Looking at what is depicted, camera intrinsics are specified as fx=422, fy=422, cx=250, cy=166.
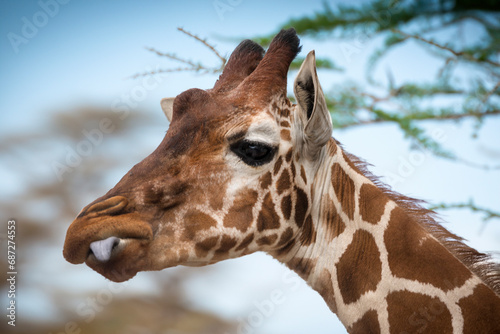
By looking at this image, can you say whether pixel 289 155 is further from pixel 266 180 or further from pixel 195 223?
pixel 195 223

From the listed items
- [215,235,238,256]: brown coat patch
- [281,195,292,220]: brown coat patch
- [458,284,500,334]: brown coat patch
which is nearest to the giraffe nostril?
[215,235,238,256]: brown coat patch

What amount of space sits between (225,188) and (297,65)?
2.32 m

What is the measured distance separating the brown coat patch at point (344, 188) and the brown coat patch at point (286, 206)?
1.26 ft

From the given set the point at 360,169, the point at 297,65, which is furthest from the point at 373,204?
the point at 297,65

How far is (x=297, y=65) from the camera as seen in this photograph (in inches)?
176

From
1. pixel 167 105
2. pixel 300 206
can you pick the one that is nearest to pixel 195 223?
pixel 300 206

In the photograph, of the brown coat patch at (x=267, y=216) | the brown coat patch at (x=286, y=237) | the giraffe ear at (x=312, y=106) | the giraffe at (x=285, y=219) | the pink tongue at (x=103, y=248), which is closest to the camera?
the pink tongue at (x=103, y=248)

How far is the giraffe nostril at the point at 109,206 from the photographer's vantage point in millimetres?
2352

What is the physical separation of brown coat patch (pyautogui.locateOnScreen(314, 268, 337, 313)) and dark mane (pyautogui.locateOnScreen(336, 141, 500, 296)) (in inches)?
28.3

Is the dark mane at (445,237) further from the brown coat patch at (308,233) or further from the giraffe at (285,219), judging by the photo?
the brown coat patch at (308,233)

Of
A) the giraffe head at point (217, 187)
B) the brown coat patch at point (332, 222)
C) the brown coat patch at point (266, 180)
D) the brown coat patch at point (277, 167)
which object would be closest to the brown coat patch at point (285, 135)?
the giraffe head at point (217, 187)

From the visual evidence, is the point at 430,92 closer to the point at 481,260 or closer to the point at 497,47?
the point at 497,47

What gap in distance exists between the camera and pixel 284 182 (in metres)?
2.77

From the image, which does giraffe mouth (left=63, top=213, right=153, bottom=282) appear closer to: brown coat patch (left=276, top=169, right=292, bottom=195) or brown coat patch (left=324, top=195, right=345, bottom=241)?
brown coat patch (left=276, top=169, right=292, bottom=195)
